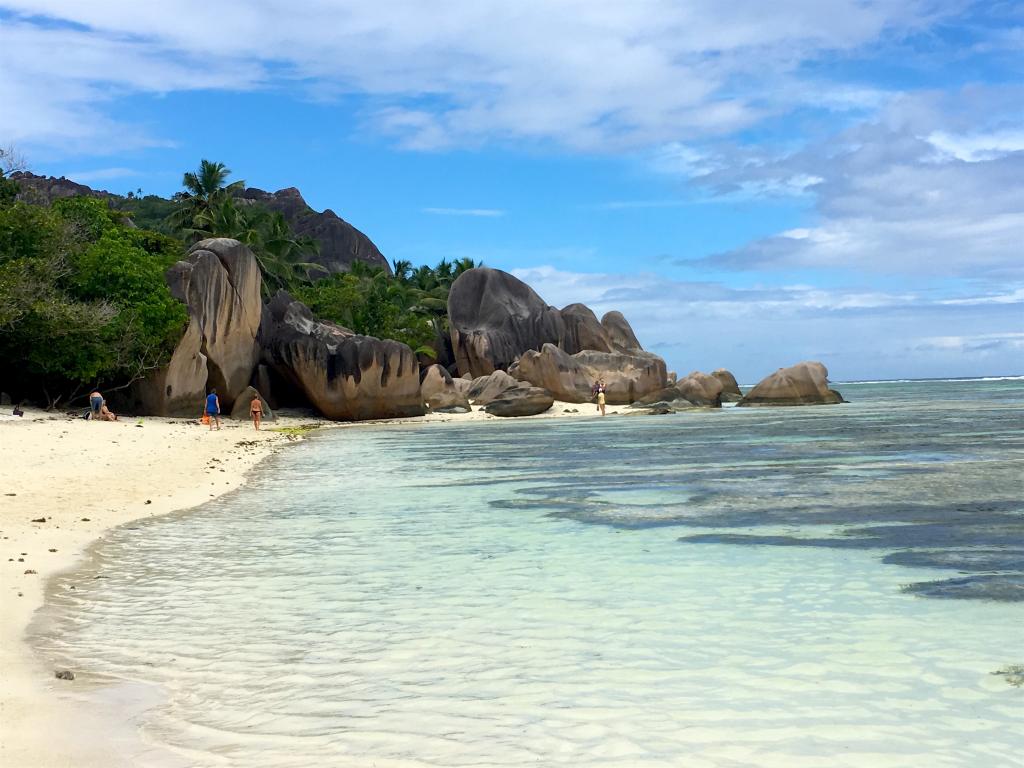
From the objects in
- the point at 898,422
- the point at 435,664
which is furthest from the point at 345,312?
the point at 435,664

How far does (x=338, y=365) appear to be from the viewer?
32.9m

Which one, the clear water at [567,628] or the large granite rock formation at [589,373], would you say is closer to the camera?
the clear water at [567,628]

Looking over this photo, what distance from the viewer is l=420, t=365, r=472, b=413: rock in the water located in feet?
125

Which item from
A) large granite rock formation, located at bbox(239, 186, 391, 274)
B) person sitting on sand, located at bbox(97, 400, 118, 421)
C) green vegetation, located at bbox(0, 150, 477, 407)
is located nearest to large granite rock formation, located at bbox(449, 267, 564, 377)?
green vegetation, located at bbox(0, 150, 477, 407)

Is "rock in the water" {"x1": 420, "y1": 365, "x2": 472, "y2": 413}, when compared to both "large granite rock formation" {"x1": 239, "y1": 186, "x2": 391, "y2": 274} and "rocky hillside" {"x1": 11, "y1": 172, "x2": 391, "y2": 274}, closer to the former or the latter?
"rocky hillside" {"x1": 11, "y1": 172, "x2": 391, "y2": 274}

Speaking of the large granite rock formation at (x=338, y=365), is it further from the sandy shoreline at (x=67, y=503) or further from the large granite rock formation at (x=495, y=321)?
the large granite rock formation at (x=495, y=321)

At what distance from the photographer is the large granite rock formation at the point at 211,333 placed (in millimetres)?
28844

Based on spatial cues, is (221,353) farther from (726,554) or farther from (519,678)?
(519,678)

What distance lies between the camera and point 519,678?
436 cm

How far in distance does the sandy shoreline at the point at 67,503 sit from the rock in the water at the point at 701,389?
74.8 ft

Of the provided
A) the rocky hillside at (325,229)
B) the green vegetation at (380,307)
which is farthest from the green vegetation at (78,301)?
the rocky hillside at (325,229)

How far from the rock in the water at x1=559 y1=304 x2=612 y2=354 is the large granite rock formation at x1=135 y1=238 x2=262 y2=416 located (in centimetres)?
2318

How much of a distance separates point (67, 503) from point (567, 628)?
23.4 feet

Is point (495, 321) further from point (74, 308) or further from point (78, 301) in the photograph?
point (74, 308)
